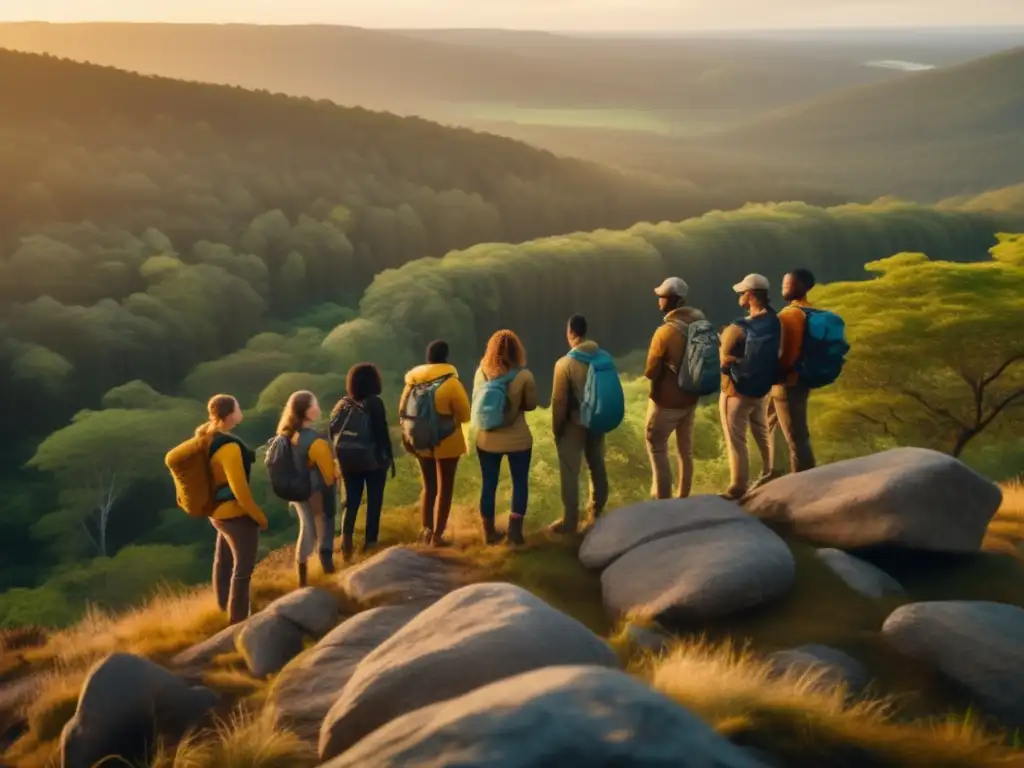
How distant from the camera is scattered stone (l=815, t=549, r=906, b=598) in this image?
798cm

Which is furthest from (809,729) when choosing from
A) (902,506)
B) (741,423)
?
(741,423)

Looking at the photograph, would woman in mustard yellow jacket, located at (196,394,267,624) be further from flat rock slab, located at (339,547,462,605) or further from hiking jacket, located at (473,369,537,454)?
hiking jacket, located at (473,369,537,454)

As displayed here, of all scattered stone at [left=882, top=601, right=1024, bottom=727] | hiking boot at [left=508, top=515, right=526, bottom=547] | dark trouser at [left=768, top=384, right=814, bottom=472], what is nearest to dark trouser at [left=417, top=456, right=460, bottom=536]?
hiking boot at [left=508, top=515, right=526, bottom=547]

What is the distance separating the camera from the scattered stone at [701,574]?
755 centimetres

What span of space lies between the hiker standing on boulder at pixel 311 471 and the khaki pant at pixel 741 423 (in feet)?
12.7

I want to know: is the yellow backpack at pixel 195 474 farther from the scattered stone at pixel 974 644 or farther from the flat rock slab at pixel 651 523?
the scattered stone at pixel 974 644

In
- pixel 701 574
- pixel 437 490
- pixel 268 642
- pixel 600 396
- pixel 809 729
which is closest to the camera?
pixel 809 729

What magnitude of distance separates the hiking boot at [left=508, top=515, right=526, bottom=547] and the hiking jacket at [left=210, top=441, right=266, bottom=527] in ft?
8.48

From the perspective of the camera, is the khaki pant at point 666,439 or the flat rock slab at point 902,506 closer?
the flat rock slab at point 902,506

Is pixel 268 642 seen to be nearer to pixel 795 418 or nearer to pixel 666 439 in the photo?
pixel 666 439

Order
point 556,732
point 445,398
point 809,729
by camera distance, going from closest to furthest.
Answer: point 556,732 < point 809,729 < point 445,398

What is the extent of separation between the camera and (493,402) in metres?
8.62

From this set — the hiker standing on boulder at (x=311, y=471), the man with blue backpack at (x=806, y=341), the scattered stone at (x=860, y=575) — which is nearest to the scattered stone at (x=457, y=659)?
the hiker standing on boulder at (x=311, y=471)

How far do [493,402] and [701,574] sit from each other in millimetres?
2467
